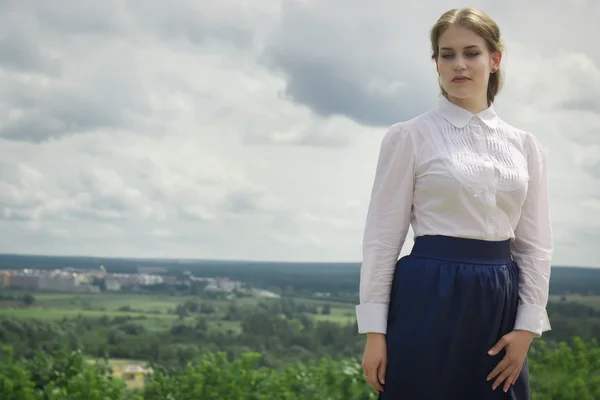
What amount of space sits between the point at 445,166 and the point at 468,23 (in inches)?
12.8

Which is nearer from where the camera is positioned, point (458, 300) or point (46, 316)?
point (458, 300)

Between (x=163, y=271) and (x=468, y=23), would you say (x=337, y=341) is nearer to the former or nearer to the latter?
(x=163, y=271)

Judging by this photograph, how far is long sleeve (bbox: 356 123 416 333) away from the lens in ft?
5.46

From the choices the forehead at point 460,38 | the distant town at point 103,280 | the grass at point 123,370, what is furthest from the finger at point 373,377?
the distant town at point 103,280

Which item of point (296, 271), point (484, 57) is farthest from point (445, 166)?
point (296, 271)

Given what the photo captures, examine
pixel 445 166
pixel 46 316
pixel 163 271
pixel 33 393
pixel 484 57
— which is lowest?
pixel 33 393

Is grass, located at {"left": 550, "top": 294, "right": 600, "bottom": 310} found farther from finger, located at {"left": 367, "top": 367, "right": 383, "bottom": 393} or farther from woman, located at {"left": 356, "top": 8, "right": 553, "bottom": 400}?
finger, located at {"left": 367, "top": 367, "right": 383, "bottom": 393}

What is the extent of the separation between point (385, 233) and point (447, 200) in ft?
0.50

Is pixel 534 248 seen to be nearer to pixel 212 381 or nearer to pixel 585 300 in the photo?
pixel 212 381

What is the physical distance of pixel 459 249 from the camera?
1.67 metres

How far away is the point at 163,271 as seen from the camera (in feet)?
16.4

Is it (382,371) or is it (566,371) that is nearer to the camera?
(382,371)

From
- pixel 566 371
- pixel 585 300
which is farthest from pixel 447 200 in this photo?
pixel 585 300

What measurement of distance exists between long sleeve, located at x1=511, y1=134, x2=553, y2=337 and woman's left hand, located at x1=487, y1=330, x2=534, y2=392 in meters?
0.02
